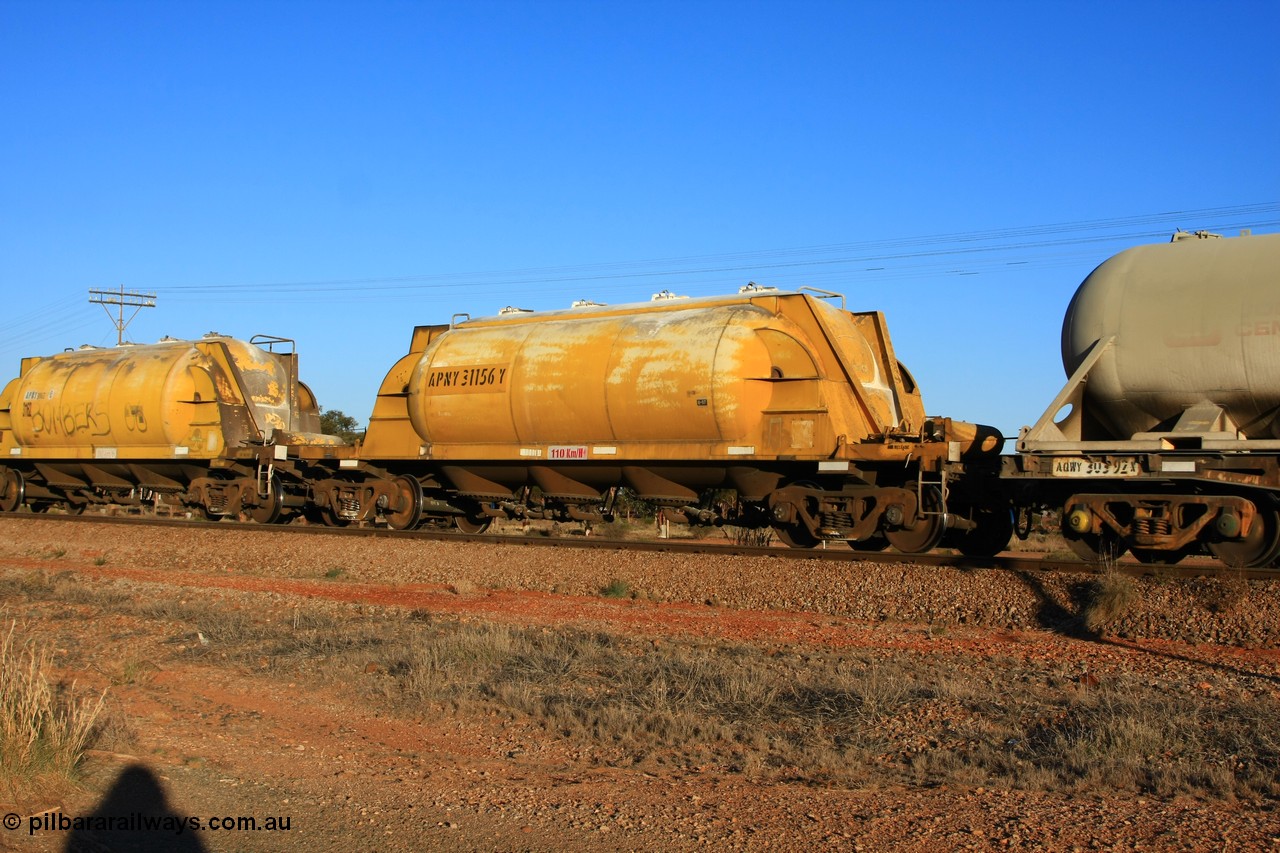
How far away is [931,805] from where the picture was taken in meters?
5.78

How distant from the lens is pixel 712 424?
49.6 feet

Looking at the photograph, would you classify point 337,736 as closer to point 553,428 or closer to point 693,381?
point 693,381

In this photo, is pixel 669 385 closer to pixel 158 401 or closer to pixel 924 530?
pixel 924 530

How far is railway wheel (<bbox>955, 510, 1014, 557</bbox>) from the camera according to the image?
49.6 feet

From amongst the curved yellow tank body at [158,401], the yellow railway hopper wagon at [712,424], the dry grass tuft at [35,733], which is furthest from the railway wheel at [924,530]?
the curved yellow tank body at [158,401]

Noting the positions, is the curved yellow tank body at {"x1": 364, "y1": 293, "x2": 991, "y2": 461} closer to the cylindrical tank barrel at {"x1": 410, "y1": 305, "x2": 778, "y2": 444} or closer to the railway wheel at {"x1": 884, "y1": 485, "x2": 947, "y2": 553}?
the cylindrical tank barrel at {"x1": 410, "y1": 305, "x2": 778, "y2": 444}

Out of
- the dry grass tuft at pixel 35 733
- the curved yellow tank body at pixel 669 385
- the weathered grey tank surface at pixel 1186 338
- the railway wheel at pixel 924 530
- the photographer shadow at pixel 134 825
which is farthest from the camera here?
the curved yellow tank body at pixel 669 385

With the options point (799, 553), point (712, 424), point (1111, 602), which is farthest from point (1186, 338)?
point (712, 424)

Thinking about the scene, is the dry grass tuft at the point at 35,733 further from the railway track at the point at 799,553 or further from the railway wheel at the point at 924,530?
the railway wheel at the point at 924,530

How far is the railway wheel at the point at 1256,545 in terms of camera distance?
455 inches

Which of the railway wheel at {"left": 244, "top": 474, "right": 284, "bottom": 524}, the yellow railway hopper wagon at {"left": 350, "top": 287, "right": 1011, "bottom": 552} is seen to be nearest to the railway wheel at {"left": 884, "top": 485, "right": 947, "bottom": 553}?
the yellow railway hopper wagon at {"left": 350, "top": 287, "right": 1011, "bottom": 552}

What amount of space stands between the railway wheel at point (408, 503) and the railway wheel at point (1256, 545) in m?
12.6

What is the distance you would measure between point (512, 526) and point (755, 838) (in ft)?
82.8

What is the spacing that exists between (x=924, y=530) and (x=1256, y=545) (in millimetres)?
3846
